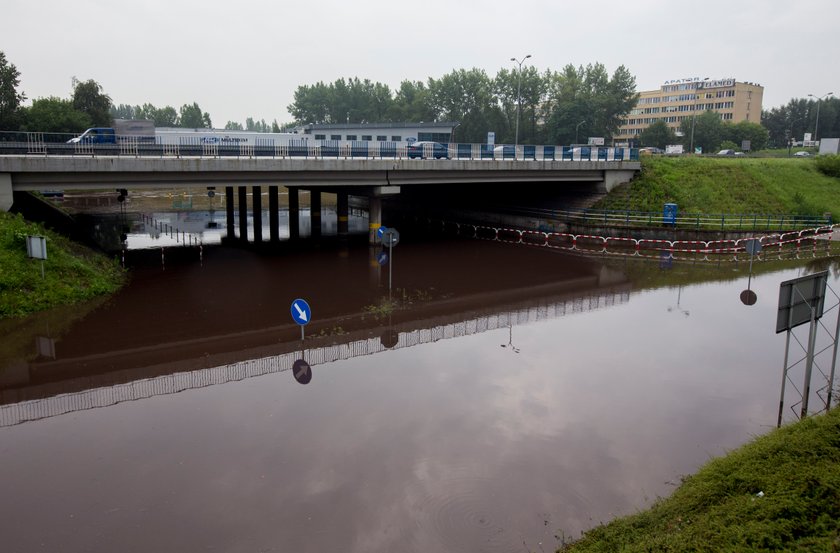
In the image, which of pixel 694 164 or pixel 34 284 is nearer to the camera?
pixel 34 284

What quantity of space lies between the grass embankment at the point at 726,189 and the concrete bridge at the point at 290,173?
1804 millimetres

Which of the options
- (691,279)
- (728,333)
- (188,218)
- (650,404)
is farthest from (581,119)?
(650,404)

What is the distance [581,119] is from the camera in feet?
275

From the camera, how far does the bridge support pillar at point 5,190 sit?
2281 cm

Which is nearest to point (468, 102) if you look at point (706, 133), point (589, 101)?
point (589, 101)

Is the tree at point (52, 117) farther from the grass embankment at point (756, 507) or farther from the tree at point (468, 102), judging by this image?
the grass embankment at point (756, 507)

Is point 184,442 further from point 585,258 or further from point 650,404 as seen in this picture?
point 585,258

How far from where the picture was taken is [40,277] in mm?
20016

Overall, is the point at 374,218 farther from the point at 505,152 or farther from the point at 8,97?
the point at 8,97

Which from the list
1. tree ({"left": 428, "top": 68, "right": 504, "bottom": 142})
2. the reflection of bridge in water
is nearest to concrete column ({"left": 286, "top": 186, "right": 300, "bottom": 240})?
the reflection of bridge in water

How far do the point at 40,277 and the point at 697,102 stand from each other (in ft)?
459

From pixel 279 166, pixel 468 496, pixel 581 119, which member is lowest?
pixel 468 496

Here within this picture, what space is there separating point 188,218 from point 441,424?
41583 mm

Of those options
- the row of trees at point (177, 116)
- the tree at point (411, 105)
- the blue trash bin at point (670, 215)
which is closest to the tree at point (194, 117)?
the row of trees at point (177, 116)
